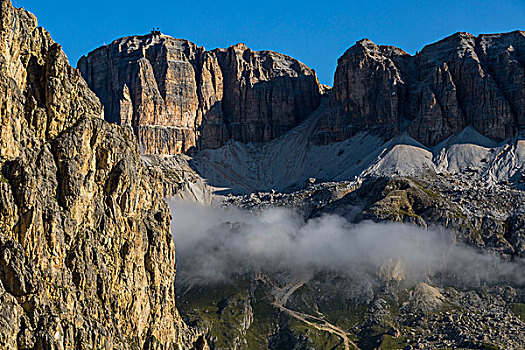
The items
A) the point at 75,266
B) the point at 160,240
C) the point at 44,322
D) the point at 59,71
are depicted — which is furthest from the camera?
the point at 160,240

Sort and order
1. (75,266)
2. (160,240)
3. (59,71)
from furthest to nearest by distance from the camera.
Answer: (160,240) → (59,71) → (75,266)

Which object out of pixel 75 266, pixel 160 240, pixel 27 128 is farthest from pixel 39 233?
pixel 160 240

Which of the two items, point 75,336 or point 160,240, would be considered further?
point 160,240

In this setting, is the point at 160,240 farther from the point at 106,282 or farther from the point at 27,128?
the point at 27,128

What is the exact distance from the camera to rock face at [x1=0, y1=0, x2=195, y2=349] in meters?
105

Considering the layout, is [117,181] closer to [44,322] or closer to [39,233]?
[39,233]

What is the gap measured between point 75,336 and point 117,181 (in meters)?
27.4

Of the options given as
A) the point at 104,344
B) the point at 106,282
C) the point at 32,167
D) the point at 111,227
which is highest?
the point at 32,167

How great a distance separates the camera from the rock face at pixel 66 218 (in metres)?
105

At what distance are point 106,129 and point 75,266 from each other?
25.6m

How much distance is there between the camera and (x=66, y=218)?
113500 mm

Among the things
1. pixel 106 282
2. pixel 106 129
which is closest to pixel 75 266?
pixel 106 282

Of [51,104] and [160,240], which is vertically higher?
A: [51,104]

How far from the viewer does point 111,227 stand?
411 feet
